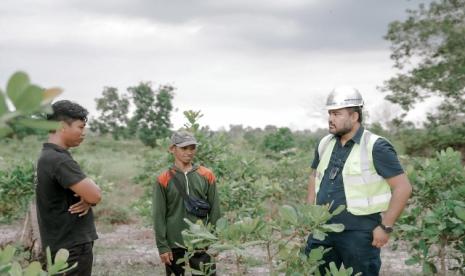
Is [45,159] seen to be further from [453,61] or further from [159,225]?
[453,61]

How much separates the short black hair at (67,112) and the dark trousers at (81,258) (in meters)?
0.67

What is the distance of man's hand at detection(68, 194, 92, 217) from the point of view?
3.20m

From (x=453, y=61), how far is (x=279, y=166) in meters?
11.6

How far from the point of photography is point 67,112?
3.16 m

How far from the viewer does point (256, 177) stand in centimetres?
677

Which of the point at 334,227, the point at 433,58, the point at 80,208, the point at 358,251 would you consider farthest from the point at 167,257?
the point at 433,58

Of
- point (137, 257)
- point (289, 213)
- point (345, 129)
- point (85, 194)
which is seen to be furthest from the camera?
point (137, 257)

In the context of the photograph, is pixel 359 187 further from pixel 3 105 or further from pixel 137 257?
pixel 137 257

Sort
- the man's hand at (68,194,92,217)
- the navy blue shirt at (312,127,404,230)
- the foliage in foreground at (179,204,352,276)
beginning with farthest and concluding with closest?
the navy blue shirt at (312,127,404,230) → the man's hand at (68,194,92,217) → the foliage in foreground at (179,204,352,276)

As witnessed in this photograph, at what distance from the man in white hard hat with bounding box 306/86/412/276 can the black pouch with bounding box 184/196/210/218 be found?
0.86 meters

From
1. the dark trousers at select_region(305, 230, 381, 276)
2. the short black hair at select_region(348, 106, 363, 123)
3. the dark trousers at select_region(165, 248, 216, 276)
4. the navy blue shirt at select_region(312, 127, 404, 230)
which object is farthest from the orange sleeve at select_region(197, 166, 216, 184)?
the short black hair at select_region(348, 106, 363, 123)

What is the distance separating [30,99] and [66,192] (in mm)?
2621

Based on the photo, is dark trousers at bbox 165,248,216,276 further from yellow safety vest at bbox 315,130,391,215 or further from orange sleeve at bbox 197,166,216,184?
yellow safety vest at bbox 315,130,391,215

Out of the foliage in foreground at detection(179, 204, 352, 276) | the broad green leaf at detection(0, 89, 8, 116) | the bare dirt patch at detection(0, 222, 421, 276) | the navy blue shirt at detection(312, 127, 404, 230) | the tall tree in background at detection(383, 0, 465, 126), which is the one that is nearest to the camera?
the broad green leaf at detection(0, 89, 8, 116)
